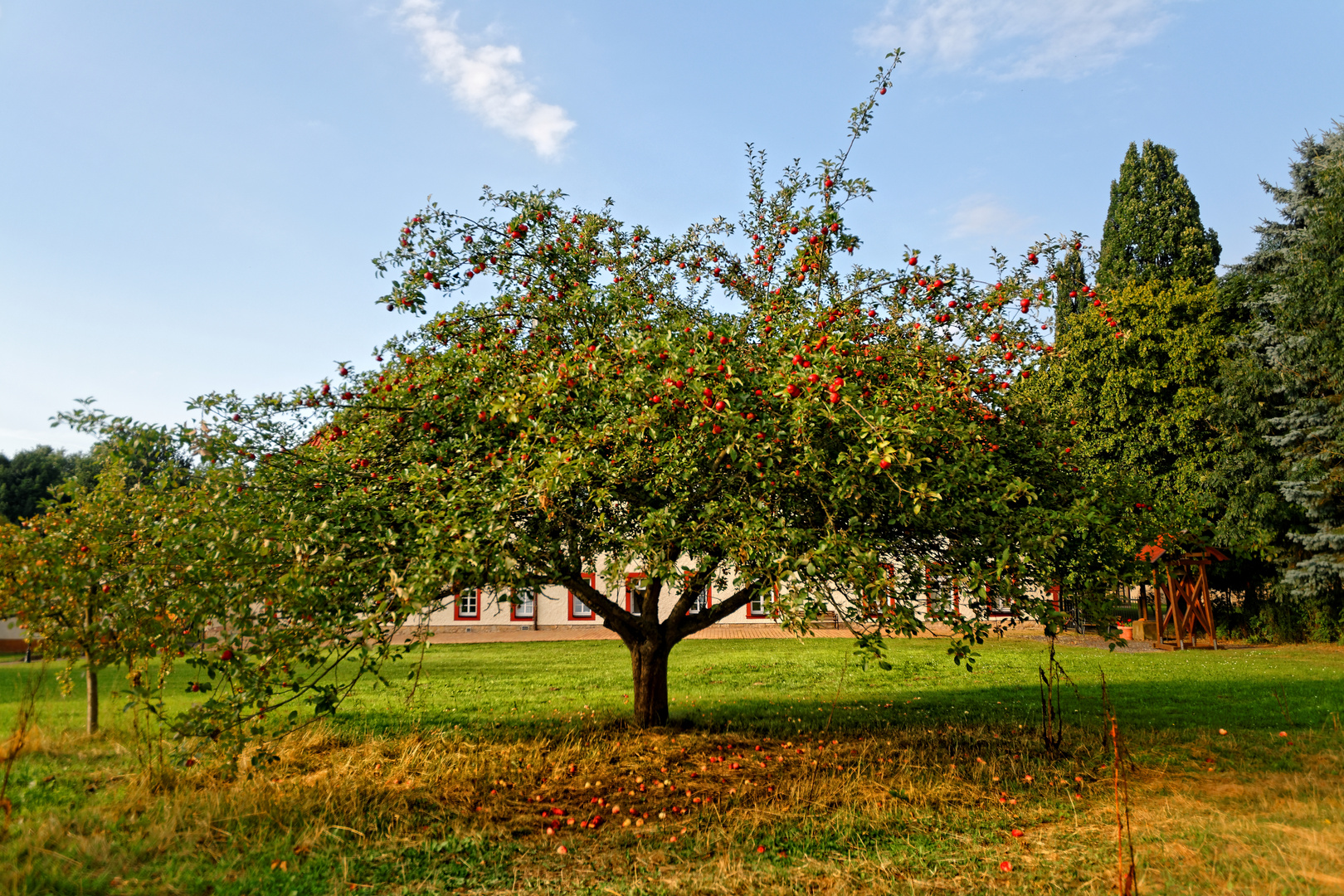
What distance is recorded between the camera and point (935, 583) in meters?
6.42

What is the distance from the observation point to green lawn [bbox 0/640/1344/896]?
204 inches

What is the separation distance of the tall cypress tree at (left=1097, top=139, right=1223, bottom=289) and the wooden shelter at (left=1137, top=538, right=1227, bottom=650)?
1030 centimetres

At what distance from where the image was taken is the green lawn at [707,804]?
518 cm

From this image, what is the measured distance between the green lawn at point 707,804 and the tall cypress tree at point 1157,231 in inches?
794

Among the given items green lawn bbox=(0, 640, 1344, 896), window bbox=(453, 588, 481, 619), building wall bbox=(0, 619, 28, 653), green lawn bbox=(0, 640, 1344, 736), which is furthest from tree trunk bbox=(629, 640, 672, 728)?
building wall bbox=(0, 619, 28, 653)

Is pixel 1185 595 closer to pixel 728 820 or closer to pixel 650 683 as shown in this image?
pixel 650 683

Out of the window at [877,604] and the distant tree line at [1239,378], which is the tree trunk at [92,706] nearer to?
the window at [877,604]

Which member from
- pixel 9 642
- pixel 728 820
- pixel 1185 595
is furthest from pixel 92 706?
pixel 1185 595

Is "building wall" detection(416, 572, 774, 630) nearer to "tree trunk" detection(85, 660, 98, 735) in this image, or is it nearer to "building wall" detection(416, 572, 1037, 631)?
"building wall" detection(416, 572, 1037, 631)

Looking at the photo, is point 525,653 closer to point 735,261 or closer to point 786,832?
point 735,261

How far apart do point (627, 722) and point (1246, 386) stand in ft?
74.8

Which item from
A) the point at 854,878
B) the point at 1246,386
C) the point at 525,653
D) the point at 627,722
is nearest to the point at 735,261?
the point at 627,722

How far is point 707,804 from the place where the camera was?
22.2 ft

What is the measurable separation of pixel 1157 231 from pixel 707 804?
29.3 metres
